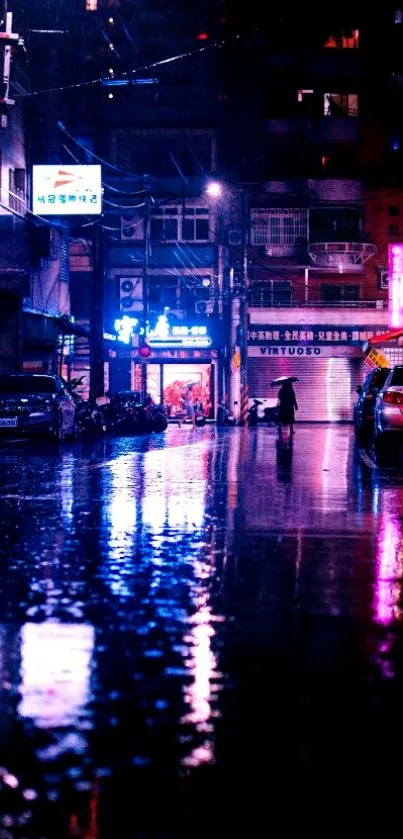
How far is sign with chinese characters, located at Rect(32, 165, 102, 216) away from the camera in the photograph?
42344 millimetres

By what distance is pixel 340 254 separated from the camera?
63188 mm

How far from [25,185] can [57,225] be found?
13.5 ft

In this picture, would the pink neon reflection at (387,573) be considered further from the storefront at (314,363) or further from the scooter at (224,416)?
the storefront at (314,363)

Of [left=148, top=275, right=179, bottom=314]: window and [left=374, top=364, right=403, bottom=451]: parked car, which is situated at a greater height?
[left=148, top=275, right=179, bottom=314]: window

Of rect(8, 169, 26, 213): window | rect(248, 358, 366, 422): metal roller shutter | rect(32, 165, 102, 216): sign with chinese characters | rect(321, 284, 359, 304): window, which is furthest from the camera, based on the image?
rect(248, 358, 366, 422): metal roller shutter

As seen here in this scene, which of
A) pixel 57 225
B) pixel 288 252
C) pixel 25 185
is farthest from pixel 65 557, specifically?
pixel 288 252

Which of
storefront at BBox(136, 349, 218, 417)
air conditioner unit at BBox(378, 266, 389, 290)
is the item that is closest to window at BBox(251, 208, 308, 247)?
air conditioner unit at BBox(378, 266, 389, 290)

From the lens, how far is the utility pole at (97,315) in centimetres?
4097

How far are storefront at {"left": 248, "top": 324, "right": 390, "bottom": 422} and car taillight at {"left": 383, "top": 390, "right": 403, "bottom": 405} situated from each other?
127 feet

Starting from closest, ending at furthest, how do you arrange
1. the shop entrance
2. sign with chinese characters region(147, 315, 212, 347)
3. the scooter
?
the scooter < sign with chinese characters region(147, 315, 212, 347) < the shop entrance

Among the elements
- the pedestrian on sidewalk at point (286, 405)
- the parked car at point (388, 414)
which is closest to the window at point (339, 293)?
the pedestrian on sidewalk at point (286, 405)

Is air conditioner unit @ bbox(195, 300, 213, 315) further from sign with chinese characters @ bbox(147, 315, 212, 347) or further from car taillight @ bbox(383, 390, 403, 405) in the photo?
car taillight @ bbox(383, 390, 403, 405)

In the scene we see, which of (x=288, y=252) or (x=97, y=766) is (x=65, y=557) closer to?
(x=97, y=766)

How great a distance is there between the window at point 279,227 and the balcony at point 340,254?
1.13 m
